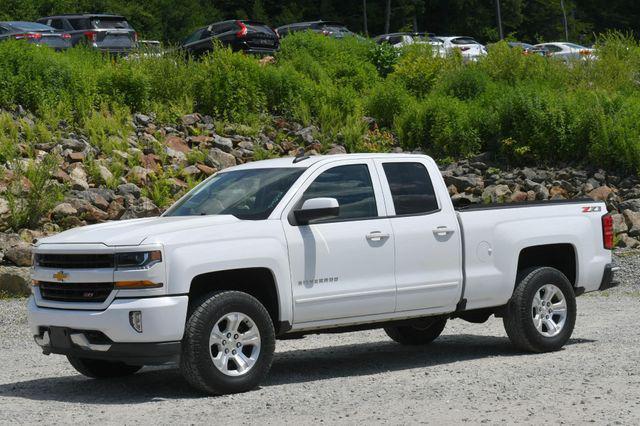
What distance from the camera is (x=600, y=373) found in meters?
9.36

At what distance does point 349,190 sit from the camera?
974 cm

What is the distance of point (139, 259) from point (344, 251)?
185cm

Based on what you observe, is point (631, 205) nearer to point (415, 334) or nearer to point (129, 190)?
point (129, 190)

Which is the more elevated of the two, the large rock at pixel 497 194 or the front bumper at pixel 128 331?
the front bumper at pixel 128 331

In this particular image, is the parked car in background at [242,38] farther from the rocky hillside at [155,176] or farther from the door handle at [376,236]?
the door handle at [376,236]

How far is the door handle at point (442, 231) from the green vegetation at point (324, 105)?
1156 centimetres

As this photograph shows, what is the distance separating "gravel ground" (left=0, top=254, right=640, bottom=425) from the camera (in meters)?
7.81

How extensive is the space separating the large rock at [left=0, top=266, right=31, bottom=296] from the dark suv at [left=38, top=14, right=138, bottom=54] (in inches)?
692

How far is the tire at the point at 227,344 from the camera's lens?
8.48 m

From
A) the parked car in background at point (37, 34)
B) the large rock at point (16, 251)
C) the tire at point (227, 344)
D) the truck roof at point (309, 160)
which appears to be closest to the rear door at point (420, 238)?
the truck roof at point (309, 160)

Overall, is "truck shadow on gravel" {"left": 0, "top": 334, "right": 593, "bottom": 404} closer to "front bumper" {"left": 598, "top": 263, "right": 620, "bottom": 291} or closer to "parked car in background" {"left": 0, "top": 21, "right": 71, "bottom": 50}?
"front bumper" {"left": 598, "top": 263, "right": 620, "bottom": 291}

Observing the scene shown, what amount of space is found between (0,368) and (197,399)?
3108 millimetres

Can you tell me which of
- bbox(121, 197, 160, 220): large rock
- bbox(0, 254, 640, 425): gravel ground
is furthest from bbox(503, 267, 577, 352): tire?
bbox(121, 197, 160, 220): large rock

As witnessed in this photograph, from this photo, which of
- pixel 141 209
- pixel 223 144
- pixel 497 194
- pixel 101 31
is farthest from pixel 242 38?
pixel 141 209
